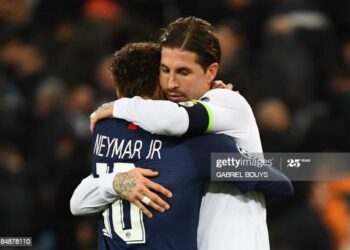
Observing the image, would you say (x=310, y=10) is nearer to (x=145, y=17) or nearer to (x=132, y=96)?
(x=145, y=17)

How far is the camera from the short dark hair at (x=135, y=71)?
144 inches

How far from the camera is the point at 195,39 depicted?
3717 millimetres

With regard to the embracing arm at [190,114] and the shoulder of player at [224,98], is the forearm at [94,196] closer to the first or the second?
the embracing arm at [190,114]

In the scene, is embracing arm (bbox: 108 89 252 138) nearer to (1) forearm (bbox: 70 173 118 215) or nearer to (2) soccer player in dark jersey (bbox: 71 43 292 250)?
(2) soccer player in dark jersey (bbox: 71 43 292 250)

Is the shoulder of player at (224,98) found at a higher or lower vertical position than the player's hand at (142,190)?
higher

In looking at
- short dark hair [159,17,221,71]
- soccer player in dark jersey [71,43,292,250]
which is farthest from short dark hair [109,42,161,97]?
short dark hair [159,17,221,71]

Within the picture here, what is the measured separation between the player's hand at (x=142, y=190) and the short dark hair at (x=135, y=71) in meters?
0.31

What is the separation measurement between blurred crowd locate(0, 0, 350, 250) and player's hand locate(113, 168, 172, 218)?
7.70ft

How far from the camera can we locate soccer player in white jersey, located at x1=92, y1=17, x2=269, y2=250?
11.9ft

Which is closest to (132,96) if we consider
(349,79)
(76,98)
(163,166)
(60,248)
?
(163,166)

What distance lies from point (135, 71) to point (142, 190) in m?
0.45

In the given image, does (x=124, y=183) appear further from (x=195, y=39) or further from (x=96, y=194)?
(x=195, y=39)

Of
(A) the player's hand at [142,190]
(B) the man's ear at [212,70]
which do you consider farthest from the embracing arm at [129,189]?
(B) the man's ear at [212,70]

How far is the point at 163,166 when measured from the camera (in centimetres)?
359
